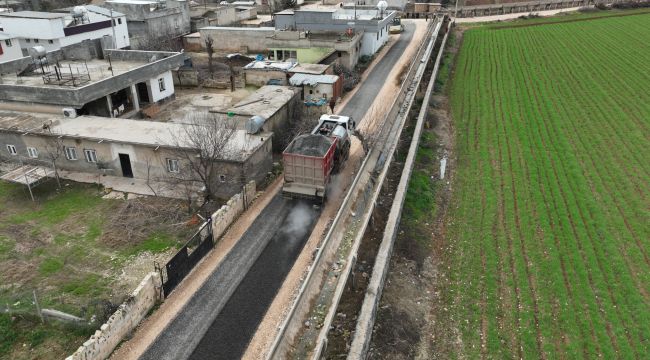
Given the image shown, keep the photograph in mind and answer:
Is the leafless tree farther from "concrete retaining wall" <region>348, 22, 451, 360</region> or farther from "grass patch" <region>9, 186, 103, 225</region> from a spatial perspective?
"concrete retaining wall" <region>348, 22, 451, 360</region>

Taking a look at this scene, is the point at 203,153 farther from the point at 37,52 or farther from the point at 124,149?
the point at 37,52

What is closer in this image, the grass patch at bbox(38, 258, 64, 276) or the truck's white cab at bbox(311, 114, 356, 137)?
the grass patch at bbox(38, 258, 64, 276)

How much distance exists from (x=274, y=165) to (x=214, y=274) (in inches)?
422

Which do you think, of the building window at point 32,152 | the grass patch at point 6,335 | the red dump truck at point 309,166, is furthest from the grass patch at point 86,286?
the building window at point 32,152

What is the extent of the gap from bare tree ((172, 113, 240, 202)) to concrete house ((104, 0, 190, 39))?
4205cm

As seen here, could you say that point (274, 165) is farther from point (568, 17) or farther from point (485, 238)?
point (568, 17)

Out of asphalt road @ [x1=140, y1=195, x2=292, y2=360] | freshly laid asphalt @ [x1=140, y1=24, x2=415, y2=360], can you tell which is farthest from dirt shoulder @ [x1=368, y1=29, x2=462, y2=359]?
asphalt road @ [x1=140, y1=195, x2=292, y2=360]

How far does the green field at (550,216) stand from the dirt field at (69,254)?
13251 mm

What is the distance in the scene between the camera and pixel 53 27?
48.1m

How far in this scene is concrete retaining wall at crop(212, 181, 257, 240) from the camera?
70.5 feet

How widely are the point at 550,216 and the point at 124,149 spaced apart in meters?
23.7

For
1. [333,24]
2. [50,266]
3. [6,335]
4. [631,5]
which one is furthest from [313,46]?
[631,5]

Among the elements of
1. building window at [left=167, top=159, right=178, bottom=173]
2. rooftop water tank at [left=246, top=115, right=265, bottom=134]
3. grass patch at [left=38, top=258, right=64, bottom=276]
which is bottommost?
grass patch at [left=38, top=258, right=64, bottom=276]

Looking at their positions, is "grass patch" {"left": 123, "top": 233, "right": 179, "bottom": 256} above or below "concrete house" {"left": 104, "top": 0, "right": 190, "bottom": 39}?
below
